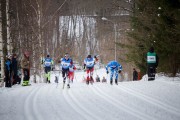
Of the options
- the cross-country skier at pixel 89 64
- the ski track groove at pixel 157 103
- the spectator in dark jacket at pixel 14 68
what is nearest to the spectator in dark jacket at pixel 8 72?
the spectator in dark jacket at pixel 14 68

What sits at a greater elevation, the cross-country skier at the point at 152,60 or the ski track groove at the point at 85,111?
the cross-country skier at the point at 152,60

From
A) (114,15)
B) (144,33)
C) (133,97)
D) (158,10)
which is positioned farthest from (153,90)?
(114,15)

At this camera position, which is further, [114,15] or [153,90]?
[114,15]

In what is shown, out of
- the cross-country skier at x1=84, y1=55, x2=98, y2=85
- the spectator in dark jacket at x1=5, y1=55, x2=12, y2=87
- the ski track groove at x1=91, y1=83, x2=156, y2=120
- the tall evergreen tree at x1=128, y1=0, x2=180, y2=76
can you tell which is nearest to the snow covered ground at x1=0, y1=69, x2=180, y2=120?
the ski track groove at x1=91, y1=83, x2=156, y2=120

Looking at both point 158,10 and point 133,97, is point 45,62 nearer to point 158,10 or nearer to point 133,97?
point 158,10

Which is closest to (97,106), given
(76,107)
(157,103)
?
(76,107)

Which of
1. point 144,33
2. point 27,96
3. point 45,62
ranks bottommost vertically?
point 27,96

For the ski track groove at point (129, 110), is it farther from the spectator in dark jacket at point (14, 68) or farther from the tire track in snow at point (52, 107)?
the spectator in dark jacket at point (14, 68)

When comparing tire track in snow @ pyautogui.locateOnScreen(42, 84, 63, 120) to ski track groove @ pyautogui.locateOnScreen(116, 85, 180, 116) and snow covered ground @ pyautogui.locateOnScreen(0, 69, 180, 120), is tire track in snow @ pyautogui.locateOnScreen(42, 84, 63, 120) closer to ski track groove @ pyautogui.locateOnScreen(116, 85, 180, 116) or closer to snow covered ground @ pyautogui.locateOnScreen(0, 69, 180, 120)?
snow covered ground @ pyautogui.locateOnScreen(0, 69, 180, 120)

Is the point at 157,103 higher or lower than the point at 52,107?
higher

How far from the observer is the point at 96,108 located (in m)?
9.62

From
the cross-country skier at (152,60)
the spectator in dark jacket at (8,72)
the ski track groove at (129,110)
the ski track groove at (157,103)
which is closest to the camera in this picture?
the ski track groove at (129,110)

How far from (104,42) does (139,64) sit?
41.9 m

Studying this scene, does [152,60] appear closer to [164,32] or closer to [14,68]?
[164,32]
